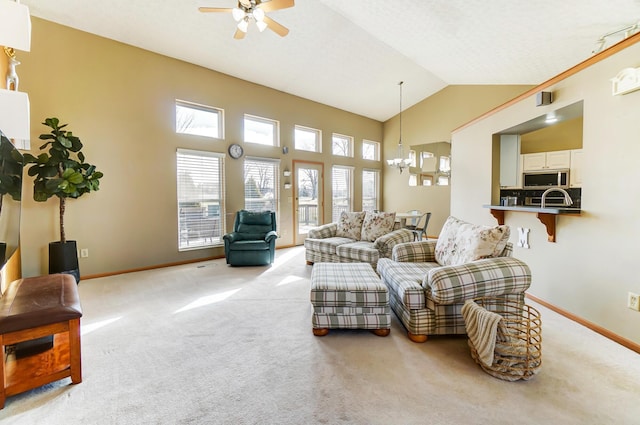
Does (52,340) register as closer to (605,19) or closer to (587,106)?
(587,106)

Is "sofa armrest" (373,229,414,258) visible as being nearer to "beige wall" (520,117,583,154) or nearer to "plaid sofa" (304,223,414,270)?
"plaid sofa" (304,223,414,270)

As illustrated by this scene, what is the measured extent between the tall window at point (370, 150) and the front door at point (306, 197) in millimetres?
1783

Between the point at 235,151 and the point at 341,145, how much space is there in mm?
3080

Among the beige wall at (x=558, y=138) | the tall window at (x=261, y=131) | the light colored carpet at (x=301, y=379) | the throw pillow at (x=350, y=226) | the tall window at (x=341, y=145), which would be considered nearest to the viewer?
the light colored carpet at (x=301, y=379)

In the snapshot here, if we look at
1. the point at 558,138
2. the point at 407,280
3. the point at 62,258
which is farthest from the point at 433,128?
the point at 62,258

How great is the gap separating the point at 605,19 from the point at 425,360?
376 centimetres

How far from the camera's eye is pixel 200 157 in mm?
4988

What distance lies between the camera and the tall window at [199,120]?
15.7 ft

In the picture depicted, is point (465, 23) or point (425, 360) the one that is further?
point (465, 23)

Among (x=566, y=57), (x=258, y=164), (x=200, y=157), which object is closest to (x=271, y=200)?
(x=258, y=164)

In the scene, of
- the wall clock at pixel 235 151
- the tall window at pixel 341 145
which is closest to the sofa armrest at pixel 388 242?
the wall clock at pixel 235 151

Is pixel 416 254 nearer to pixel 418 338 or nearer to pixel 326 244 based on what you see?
pixel 418 338

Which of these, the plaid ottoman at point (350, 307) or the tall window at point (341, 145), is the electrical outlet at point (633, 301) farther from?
the tall window at point (341, 145)

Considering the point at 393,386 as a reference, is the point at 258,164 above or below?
above
